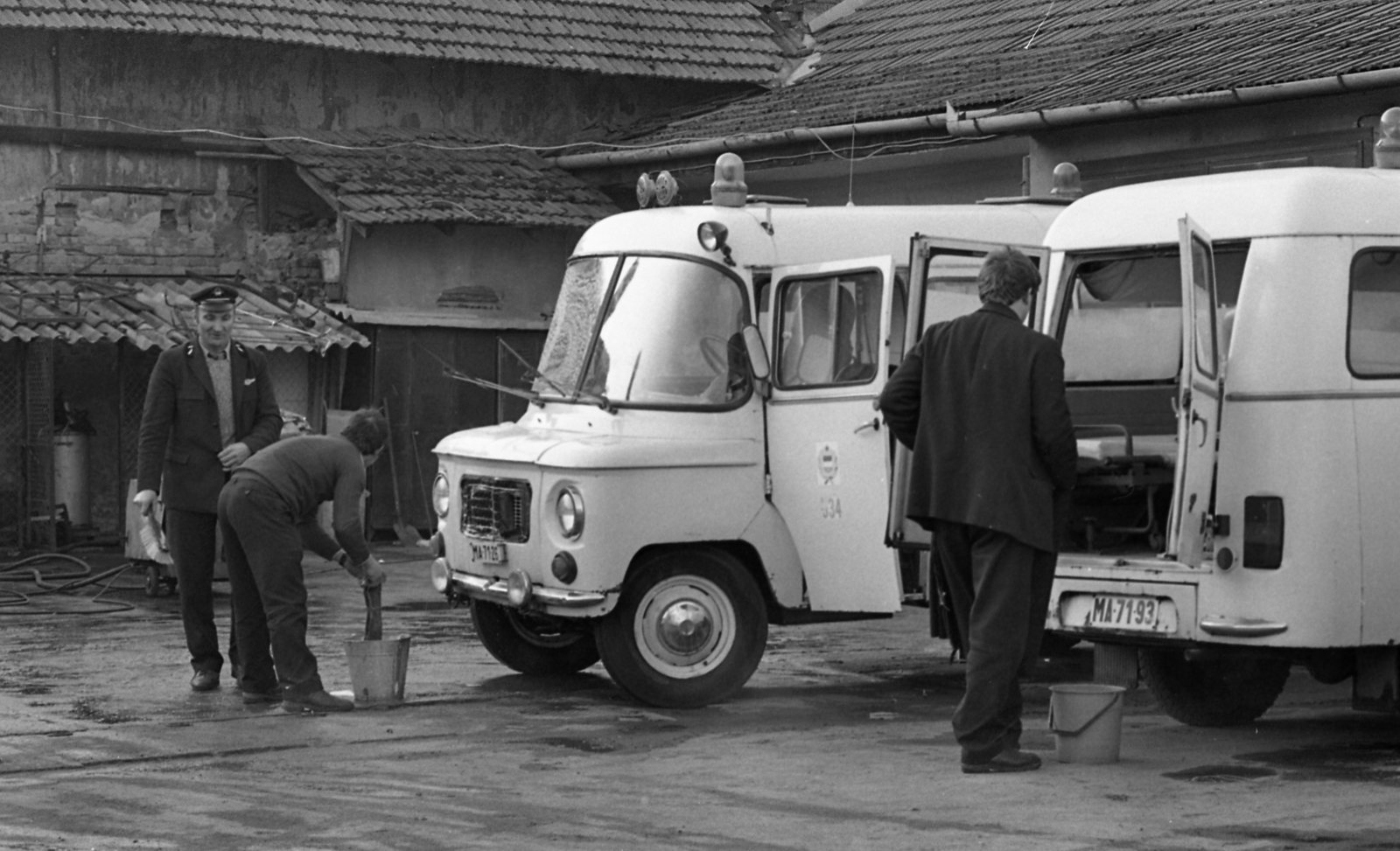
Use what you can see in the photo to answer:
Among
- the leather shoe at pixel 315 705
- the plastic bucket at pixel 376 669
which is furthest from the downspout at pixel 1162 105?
the leather shoe at pixel 315 705

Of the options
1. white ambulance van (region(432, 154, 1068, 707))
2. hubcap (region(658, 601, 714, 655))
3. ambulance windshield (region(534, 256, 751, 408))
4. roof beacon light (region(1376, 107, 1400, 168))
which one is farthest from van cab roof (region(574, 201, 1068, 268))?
roof beacon light (region(1376, 107, 1400, 168))

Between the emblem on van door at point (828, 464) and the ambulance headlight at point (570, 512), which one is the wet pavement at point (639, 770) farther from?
the emblem on van door at point (828, 464)

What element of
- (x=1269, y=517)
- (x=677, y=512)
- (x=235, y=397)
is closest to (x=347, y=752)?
(x=677, y=512)

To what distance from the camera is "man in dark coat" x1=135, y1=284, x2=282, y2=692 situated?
36.6ft

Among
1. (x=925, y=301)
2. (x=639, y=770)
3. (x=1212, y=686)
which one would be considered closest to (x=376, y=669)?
(x=639, y=770)

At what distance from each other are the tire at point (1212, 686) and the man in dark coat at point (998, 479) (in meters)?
1.53

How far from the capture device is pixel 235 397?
11.3 m

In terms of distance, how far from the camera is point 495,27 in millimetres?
24125

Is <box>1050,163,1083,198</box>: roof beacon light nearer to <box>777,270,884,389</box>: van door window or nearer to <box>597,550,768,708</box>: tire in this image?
<box>777,270,884,389</box>: van door window

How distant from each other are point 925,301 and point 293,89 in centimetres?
1465

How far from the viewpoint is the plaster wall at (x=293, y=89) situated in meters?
21.7

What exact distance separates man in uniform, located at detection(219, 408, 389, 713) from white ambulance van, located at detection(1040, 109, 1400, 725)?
10.5 ft

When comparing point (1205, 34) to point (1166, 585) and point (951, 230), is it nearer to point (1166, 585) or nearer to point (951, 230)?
point (951, 230)

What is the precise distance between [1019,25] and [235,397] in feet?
37.9
